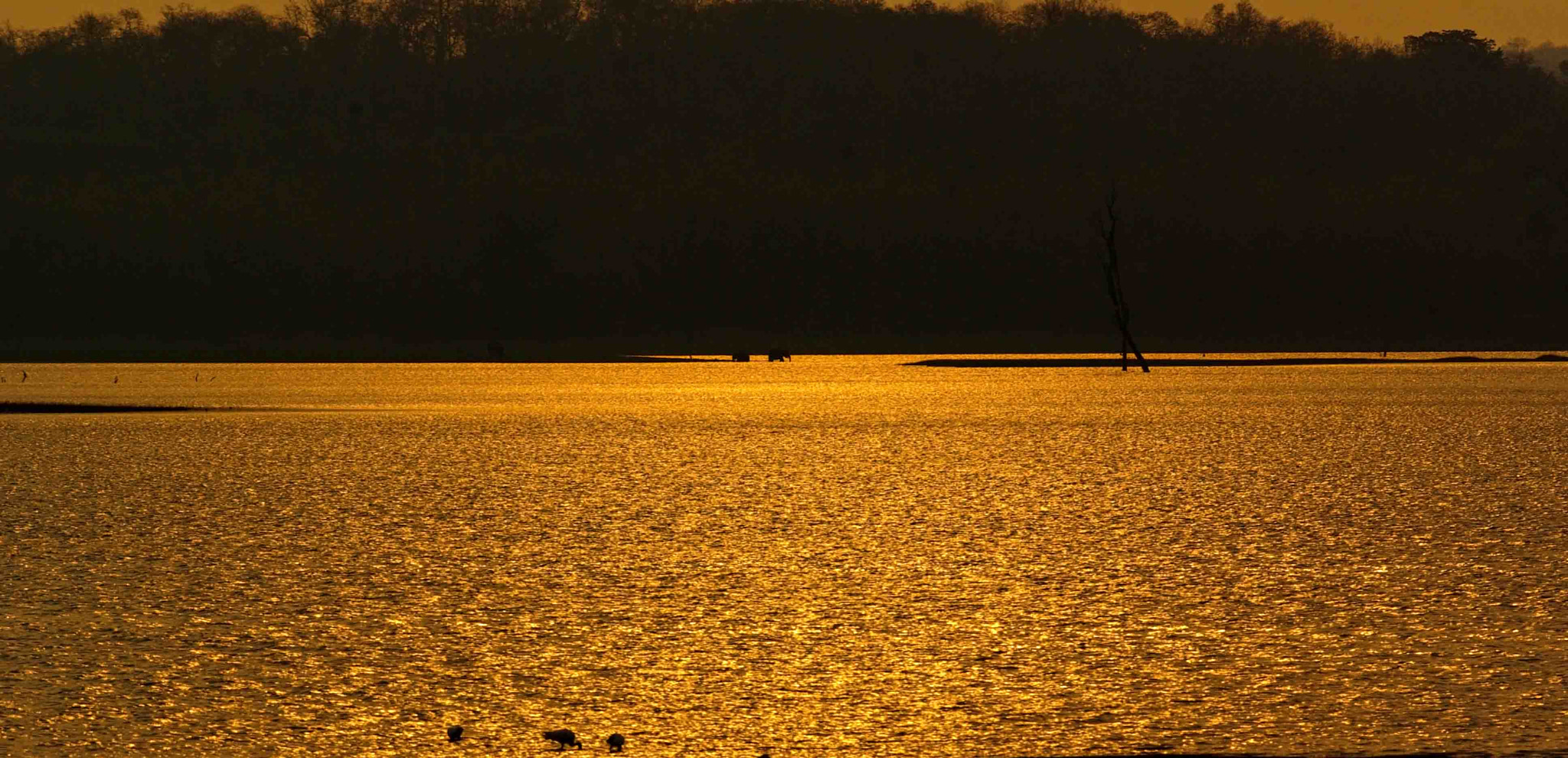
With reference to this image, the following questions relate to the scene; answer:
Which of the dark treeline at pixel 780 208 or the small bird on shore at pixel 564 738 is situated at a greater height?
the dark treeline at pixel 780 208

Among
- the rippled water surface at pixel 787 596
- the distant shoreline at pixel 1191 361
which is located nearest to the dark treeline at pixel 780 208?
the distant shoreline at pixel 1191 361

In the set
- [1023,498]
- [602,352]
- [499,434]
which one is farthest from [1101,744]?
[602,352]

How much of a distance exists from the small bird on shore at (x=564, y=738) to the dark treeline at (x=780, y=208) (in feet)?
373

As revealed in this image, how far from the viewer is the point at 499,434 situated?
39.5 m

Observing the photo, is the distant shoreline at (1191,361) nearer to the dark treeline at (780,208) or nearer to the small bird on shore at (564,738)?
the dark treeline at (780,208)

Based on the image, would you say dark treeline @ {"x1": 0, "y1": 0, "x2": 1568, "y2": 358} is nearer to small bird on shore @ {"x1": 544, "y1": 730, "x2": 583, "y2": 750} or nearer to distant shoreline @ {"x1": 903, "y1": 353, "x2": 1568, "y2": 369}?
distant shoreline @ {"x1": 903, "y1": 353, "x2": 1568, "y2": 369}

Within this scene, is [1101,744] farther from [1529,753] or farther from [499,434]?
[499,434]

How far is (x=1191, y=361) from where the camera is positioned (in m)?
101

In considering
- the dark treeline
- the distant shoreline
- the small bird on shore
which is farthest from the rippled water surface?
the dark treeline

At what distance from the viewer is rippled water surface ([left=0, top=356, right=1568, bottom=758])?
11.3 metres

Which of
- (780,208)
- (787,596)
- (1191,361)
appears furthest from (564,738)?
(780,208)

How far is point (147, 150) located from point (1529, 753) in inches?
7219

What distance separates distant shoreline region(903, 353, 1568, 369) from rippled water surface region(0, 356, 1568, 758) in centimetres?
5973

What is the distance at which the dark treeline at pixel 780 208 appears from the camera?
136625 mm
